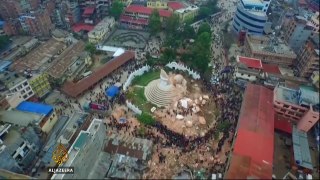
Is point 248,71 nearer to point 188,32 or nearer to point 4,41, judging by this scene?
point 188,32

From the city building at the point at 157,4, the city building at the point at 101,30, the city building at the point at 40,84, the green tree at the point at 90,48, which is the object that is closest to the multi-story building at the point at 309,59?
the city building at the point at 157,4

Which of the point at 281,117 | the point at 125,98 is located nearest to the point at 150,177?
the point at 125,98

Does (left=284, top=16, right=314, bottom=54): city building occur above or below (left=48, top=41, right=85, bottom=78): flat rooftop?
above

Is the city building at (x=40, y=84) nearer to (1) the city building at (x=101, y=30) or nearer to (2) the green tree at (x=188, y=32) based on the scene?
(1) the city building at (x=101, y=30)

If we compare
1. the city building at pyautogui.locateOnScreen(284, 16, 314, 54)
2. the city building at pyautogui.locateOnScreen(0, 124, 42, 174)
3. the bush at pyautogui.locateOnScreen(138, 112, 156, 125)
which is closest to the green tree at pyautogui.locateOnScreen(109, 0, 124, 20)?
the bush at pyautogui.locateOnScreen(138, 112, 156, 125)

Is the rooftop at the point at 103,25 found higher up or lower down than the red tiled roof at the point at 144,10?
lower down

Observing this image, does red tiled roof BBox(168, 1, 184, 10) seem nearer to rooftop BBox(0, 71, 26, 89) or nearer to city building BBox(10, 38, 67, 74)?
city building BBox(10, 38, 67, 74)

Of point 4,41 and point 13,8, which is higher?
point 13,8

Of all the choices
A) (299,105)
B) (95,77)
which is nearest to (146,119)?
(95,77)
